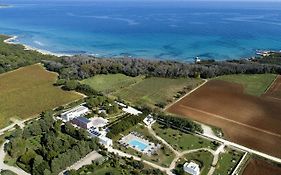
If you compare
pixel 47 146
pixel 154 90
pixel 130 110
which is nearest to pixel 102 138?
pixel 47 146

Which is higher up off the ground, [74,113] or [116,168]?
[74,113]

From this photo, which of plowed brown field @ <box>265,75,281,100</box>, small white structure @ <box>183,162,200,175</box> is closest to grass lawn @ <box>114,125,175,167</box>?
small white structure @ <box>183,162,200,175</box>

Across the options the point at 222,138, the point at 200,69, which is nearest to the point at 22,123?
the point at 222,138

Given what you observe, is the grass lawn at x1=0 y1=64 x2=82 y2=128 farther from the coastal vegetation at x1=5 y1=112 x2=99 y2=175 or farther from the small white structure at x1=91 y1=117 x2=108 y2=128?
the small white structure at x1=91 y1=117 x2=108 y2=128

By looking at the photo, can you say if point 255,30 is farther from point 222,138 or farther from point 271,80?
point 222,138

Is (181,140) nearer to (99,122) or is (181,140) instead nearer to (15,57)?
(99,122)

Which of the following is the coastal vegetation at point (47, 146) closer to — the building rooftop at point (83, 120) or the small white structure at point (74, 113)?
the small white structure at point (74, 113)

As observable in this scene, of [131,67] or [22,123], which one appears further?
[131,67]
